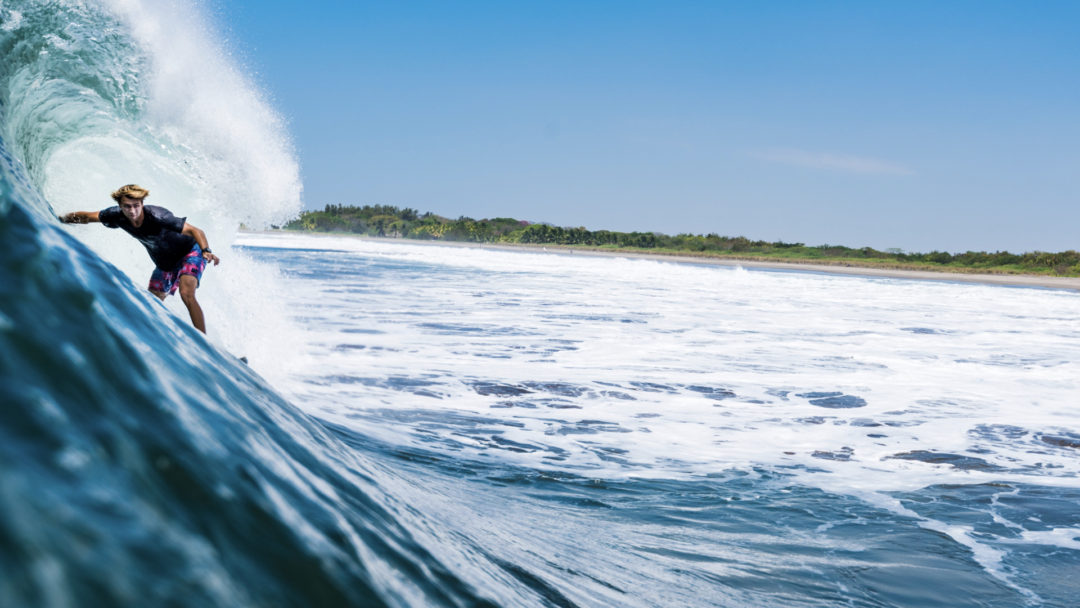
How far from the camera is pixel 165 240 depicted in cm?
638

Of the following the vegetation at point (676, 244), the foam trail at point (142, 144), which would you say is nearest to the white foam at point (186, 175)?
the foam trail at point (142, 144)

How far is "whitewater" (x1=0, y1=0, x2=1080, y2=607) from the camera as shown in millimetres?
1806

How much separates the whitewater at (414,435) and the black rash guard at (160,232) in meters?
0.54

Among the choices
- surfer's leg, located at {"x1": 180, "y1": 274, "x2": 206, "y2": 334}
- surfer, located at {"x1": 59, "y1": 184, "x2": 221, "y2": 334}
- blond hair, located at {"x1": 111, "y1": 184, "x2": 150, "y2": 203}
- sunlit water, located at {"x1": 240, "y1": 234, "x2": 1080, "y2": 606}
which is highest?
blond hair, located at {"x1": 111, "y1": 184, "x2": 150, "y2": 203}

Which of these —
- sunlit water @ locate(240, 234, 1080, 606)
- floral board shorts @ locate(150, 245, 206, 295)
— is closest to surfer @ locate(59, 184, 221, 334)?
floral board shorts @ locate(150, 245, 206, 295)

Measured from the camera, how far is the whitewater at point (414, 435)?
1.81 m

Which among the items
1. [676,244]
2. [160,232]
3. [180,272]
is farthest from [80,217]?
[676,244]

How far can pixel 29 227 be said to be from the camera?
93.0 inches

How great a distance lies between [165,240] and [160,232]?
0.10 m

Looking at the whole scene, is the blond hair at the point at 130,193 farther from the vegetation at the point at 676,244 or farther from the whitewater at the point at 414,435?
the vegetation at the point at 676,244

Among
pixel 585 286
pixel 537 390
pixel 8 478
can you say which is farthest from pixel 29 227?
pixel 585 286

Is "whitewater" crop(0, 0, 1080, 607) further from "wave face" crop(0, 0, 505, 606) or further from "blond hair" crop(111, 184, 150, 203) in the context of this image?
"blond hair" crop(111, 184, 150, 203)

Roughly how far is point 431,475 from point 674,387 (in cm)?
503

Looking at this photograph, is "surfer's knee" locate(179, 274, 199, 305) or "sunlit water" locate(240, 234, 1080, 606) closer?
"sunlit water" locate(240, 234, 1080, 606)
